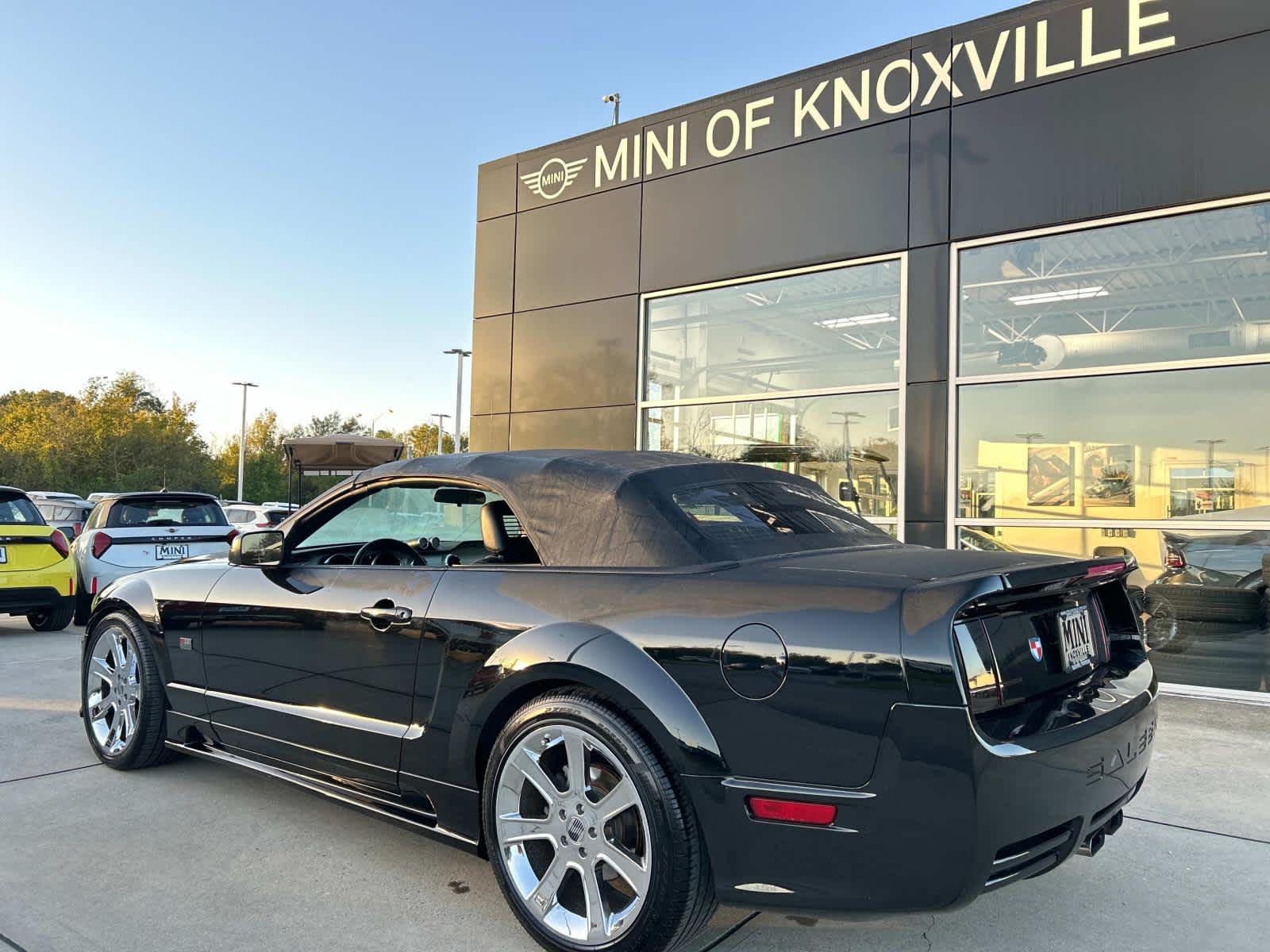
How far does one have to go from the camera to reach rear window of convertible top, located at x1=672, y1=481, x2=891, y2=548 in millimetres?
2928

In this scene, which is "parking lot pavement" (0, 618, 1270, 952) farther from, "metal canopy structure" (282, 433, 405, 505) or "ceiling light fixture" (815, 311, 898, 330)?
"metal canopy structure" (282, 433, 405, 505)

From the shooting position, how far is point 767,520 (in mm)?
3133

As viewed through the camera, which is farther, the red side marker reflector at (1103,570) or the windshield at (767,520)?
the windshield at (767,520)

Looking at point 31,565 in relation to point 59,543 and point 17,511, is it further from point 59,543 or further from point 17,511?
point 17,511

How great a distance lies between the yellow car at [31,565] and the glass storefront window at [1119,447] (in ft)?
27.2

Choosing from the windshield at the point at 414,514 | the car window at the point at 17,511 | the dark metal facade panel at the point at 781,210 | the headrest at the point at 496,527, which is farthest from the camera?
the car window at the point at 17,511

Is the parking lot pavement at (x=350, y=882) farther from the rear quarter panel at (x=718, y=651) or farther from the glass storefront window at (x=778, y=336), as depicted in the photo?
the glass storefront window at (x=778, y=336)

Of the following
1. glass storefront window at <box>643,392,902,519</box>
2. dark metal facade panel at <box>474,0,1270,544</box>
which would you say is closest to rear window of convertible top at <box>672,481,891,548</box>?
glass storefront window at <box>643,392,902,519</box>

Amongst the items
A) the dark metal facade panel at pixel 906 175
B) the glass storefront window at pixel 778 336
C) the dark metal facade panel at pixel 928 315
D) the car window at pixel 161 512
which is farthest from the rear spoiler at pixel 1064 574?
the car window at pixel 161 512

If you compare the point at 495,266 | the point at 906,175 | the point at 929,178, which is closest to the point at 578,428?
the point at 495,266

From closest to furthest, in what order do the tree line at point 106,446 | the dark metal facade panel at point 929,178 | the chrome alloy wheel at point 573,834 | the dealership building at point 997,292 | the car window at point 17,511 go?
the chrome alloy wheel at point 573,834 < the dealership building at point 997,292 < the dark metal facade panel at point 929,178 < the car window at point 17,511 < the tree line at point 106,446

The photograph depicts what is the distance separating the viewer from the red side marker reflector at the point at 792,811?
2234 millimetres

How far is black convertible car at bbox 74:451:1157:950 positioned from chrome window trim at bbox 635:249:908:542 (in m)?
4.39

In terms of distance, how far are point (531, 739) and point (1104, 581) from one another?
1761 mm
